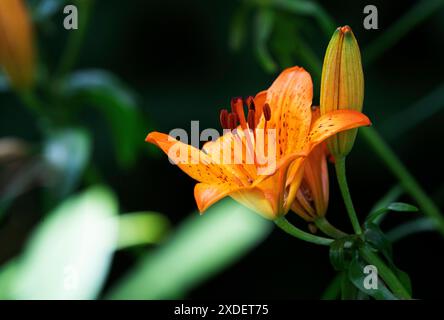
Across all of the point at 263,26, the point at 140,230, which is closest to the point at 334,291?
the point at 263,26

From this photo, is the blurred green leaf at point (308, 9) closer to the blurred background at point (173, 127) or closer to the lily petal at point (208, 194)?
the blurred background at point (173, 127)

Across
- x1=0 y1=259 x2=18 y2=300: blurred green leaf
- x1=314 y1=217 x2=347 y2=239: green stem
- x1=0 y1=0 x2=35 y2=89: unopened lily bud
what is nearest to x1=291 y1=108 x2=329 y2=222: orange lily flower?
x1=314 y1=217 x2=347 y2=239: green stem

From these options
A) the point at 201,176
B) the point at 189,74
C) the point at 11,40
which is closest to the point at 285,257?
the point at 189,74

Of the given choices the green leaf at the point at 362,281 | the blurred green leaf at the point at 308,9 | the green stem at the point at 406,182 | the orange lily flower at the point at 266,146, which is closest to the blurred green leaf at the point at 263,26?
the blurred green leaf at the point at 308,9

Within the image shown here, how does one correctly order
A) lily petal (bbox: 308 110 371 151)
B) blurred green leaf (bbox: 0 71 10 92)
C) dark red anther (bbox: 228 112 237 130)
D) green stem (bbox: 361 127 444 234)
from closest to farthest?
lily petal (bbox: 308 110 371 151)
dark red anther (bbox: 228 112 237 130)
green stem (bbox: 361 127 444 234)
blurred green leaf (bbox: 0 71 10 92)

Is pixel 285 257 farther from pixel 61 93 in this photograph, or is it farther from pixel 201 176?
pixel 201 176

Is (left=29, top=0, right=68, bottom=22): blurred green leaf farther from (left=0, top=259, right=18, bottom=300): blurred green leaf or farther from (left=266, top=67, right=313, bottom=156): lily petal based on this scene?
(left=266, top=67, right=313, bottom=156): lily petal
